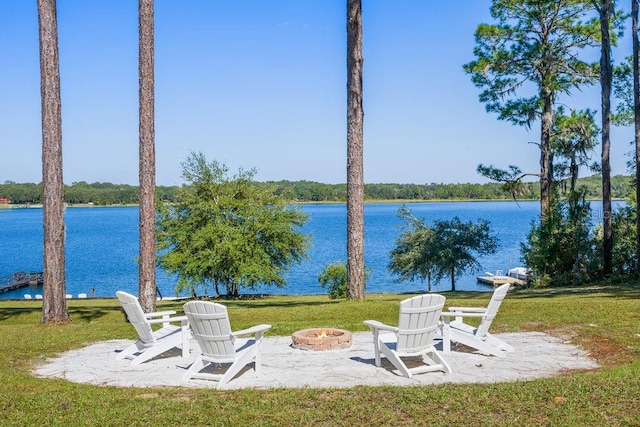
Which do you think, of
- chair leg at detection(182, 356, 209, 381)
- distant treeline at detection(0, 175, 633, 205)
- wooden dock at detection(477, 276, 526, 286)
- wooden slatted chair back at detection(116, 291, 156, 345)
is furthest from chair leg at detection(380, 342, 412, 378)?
distant treeline at detection(0, 175, 633, 205)

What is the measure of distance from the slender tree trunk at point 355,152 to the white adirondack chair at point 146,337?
5466mm

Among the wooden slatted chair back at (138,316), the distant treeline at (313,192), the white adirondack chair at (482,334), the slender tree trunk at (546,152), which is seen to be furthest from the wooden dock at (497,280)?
the distant treeline at (313,192)

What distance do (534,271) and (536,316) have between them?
33.7ft

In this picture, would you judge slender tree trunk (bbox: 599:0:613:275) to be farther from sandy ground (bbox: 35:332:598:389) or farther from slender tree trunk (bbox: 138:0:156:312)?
slender tree trunk (bbox: 138:0:156:312)

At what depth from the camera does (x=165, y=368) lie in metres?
7.11

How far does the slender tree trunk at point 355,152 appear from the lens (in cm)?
1267

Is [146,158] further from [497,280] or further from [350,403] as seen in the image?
[497,280]

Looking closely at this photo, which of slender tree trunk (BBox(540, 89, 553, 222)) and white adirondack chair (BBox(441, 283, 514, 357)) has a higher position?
slender tree trunk (BBox(540, 89, 553, 222))

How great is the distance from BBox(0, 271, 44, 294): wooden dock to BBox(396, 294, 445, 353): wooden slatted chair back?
4223cm

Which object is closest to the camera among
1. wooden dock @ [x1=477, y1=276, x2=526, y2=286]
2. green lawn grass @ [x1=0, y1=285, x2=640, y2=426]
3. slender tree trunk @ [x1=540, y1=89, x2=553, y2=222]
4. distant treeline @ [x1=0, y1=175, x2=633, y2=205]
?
green lawn grass @ [x1=0, y1=285, x2=640, y2=426]

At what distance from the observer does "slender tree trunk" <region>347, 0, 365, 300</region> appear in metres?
12.7

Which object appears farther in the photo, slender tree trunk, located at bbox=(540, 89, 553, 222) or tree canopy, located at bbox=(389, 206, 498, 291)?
tree canopy, located at bbox=(389, 206, 498, 291)

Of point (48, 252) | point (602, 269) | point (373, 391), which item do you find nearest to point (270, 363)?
point (373, 391)

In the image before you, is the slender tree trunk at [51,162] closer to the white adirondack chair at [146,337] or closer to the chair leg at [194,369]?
the white adirondack chair at [146,337]
